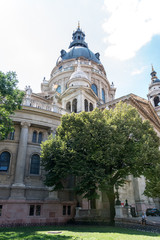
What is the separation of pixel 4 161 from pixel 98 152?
10406 mm

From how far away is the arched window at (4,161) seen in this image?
19.7m

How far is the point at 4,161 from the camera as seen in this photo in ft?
65.7

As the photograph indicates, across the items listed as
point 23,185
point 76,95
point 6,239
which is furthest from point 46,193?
point 76,95

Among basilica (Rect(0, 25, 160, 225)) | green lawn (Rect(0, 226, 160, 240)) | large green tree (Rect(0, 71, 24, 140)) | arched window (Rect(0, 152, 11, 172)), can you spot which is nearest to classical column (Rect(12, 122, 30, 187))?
basilica (Rect(0, 25, 160, 225))

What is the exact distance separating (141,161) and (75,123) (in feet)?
22.4

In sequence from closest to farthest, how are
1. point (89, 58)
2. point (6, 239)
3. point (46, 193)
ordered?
point (6, 239) < point (46, 193) < point (89, 58)

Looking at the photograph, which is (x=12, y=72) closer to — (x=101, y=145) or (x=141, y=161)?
(x=101, y=145)

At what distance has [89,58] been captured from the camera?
55.5 metres

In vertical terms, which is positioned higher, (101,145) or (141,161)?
(101,145)

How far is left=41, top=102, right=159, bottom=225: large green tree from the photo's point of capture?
627 inches

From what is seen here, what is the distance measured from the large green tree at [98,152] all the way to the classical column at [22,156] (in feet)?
8.04

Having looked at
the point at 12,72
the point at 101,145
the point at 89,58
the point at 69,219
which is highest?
Answer: the point at 89,58

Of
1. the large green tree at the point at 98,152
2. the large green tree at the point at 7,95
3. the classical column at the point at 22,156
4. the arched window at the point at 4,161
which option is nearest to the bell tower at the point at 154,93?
the large green tree at the point at 98,152

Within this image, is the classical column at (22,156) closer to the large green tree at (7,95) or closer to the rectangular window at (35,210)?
the rectangular window at (35,210)
